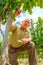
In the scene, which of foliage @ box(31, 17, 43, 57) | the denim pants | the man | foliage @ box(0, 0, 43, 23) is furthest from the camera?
foliage @ box(31, 17, 43, 57)

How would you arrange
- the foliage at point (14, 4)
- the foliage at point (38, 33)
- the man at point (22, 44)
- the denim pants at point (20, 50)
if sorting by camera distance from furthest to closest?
1. the foliage at point (38, 33)
2. the denim pants at point (20, 50)
3. the man at point (22, 44)
4. the foliage at point (14, 4)

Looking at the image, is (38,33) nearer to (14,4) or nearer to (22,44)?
(22,44)

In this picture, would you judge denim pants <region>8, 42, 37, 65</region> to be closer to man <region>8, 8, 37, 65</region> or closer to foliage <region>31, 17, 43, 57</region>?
man <region>8, 8, 37, 65</region>

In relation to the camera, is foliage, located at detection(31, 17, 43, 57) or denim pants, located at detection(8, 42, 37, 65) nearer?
denim pants, located at detection(8, 42, 37, 65)

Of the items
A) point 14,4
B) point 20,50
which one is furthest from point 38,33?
point 14,4

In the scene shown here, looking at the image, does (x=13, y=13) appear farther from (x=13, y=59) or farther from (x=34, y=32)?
(x=34, y=32)

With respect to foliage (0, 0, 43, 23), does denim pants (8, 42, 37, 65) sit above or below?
below

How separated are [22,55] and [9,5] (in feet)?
13.7

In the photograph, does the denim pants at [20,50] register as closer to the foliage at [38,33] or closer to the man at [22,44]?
the man at [22,44]

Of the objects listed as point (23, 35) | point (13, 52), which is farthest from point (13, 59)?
point (23, 35)

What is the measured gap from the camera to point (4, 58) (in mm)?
3584

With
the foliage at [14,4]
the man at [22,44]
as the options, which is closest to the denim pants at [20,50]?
the man at [22,44]

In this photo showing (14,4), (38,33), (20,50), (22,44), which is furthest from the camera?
(38,33)

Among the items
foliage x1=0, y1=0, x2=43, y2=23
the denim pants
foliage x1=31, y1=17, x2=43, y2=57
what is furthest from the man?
foliage x1=31, y1=17, x2=43, y2=57
